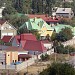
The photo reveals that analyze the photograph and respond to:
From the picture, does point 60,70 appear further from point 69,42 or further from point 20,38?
point 69,42

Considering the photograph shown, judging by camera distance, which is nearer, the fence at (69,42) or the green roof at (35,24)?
the fence at (69,42)

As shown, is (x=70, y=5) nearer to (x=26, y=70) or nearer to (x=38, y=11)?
(x=38, y=11)

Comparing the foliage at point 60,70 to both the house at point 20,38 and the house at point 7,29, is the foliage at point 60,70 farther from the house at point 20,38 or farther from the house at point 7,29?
the house at point 7,29

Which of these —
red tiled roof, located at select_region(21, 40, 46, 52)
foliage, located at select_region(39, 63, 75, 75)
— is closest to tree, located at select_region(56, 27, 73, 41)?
red tiled roof, located at select_region(21, 40, 46, 52)

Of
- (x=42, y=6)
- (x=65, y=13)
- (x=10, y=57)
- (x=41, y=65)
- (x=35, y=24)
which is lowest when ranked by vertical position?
(x=65, y=13)

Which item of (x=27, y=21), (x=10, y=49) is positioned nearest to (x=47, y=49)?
(x=10, y=49)

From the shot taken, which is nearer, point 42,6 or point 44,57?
point 44,57

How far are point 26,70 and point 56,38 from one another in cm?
997

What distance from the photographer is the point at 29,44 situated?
30.9 m

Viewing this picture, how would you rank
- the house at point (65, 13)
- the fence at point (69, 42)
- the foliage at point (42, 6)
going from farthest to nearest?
the foliage at point (42, 6), the house at point (65, 13), the fence at point (69, 42)

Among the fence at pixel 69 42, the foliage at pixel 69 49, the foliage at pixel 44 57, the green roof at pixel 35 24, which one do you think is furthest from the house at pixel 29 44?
the green roof at pixel 35 24

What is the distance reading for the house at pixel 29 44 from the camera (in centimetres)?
3023

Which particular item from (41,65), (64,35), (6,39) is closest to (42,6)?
(64,35)

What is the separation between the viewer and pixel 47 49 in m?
31.2
